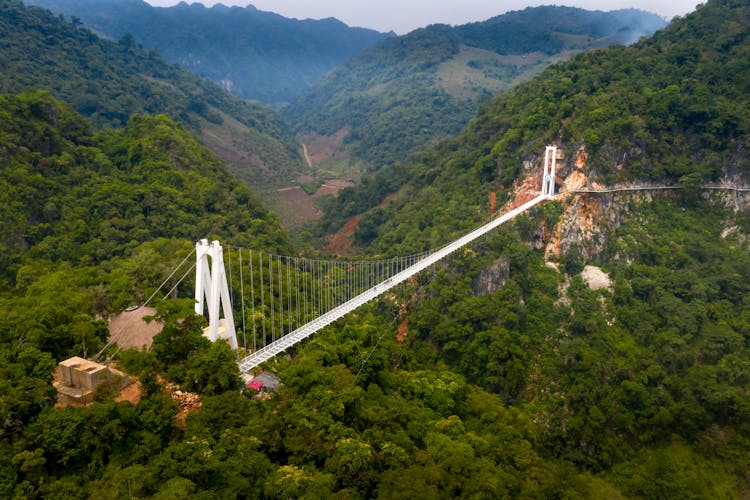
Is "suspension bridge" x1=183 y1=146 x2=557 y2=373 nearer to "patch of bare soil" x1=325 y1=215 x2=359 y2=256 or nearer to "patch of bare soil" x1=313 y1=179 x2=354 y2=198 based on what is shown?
"patch of bare soil" x1=325 y1=215 x2=359 y2=256

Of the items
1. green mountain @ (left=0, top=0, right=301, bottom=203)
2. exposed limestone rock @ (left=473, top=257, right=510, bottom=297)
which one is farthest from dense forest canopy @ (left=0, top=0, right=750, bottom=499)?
green mountain @ (left=0, top=0, right=301, bottom=203)

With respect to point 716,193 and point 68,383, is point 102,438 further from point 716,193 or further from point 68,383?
point 716,193

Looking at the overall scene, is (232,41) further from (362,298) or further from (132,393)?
(132,393)

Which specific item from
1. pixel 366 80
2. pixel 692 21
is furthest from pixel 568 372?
pixel 366 80

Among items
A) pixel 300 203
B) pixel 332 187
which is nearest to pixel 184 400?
pixel 300 203

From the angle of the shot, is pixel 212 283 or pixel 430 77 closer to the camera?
pixel 212 283

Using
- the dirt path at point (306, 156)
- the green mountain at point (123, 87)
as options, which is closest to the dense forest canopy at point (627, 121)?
the green mountain at point (123, 87)
